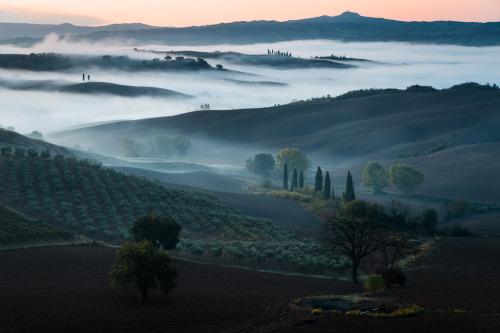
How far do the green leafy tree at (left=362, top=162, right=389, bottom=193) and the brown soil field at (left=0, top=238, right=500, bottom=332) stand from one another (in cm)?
6071

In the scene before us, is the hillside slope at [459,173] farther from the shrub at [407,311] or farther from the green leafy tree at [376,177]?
the shrub at [407,311]

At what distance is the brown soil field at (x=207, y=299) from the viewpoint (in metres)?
29.2

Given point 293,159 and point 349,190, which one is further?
→ point 293,159

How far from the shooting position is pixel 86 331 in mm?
28312

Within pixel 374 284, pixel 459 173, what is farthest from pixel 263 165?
pixel 374 284

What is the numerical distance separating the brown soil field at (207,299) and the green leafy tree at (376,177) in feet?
199

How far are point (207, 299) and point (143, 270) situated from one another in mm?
3498

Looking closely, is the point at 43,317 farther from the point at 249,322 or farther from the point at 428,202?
the point at 428,202

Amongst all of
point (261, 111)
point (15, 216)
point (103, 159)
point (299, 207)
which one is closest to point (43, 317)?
point (15, 216)

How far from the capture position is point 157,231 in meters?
49.4

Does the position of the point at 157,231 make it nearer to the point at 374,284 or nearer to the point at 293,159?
the point at 374,284

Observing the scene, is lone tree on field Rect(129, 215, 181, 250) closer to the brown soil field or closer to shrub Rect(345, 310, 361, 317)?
the brown soil field

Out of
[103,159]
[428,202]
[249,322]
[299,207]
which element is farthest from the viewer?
[103,159]

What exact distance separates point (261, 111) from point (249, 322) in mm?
168853
